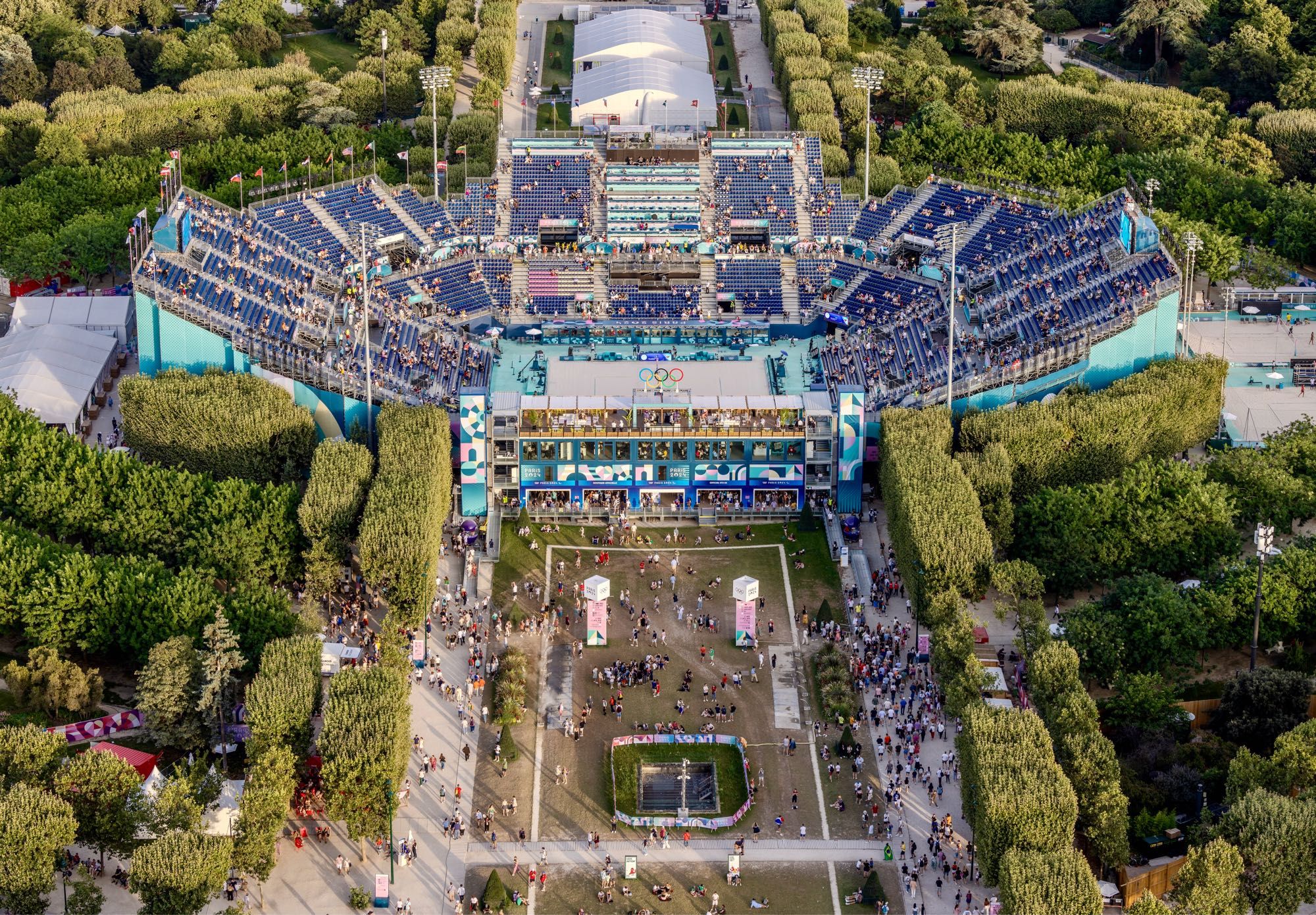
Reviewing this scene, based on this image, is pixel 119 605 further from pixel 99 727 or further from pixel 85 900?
pixel 85 900

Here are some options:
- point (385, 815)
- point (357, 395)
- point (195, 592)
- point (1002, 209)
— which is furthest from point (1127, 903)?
point (1002, 209)

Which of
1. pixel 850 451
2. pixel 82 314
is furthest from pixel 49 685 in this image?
pixel 82 314

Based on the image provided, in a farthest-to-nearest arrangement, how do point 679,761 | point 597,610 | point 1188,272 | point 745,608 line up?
1. point 1188,272
2. point 597,610
3. point 745,608
4. point 679,761

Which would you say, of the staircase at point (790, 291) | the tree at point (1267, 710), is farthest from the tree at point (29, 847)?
the staircase at point (790, 291)

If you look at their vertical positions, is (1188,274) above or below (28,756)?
above

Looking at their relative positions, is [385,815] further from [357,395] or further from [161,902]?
[357,395]
